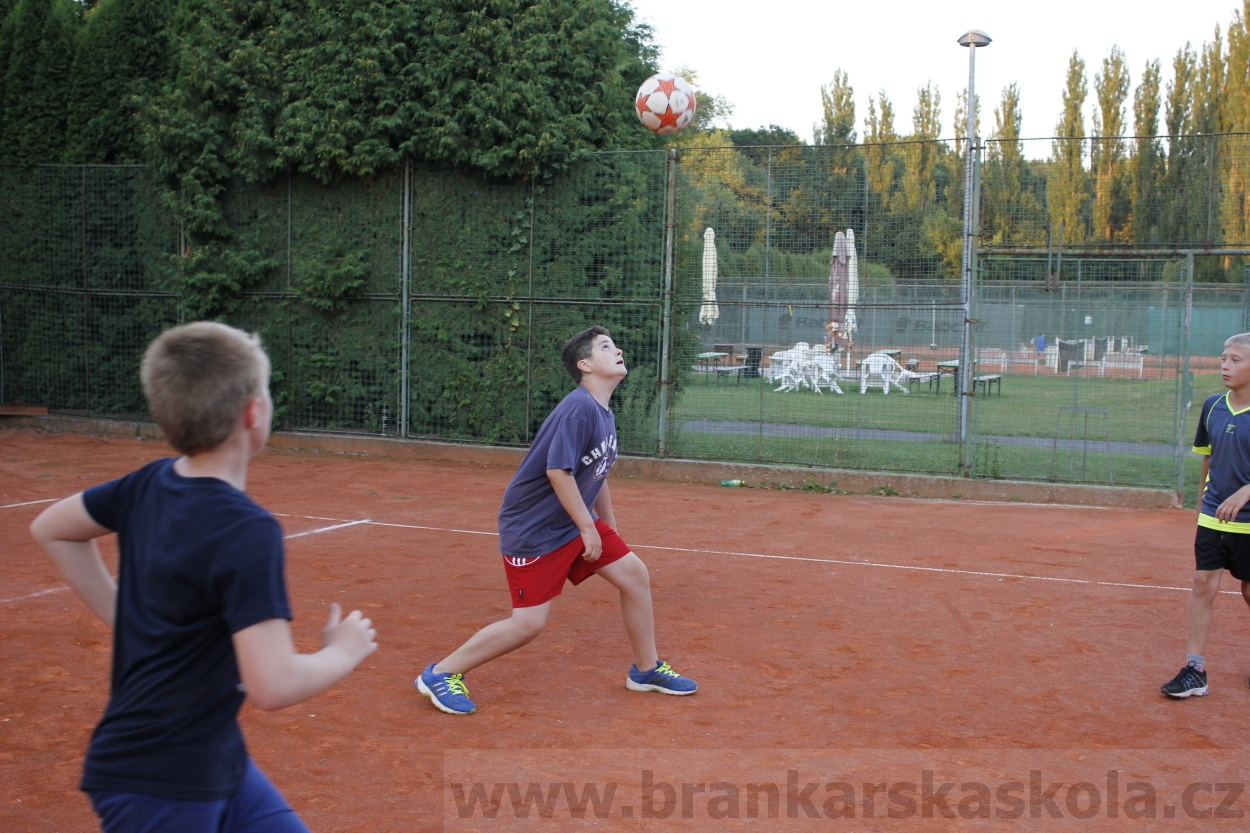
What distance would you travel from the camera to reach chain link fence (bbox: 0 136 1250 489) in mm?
12195

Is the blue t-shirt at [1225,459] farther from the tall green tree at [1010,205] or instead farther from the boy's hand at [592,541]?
the tall green tree at [1010,205]

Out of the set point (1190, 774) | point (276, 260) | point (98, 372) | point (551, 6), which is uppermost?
point (551, 6)

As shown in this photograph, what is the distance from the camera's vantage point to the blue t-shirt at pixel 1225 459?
545 centimetres

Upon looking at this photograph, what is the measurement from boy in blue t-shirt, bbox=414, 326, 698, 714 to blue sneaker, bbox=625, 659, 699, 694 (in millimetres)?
289

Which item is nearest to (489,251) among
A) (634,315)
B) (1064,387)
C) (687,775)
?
(634,315)

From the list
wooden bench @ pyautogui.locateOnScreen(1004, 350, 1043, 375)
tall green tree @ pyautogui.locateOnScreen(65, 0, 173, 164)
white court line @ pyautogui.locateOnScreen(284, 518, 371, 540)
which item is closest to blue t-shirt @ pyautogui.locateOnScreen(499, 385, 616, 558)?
white court line @ pyautogui.locateOnScreen(284, 518, 371, 540)

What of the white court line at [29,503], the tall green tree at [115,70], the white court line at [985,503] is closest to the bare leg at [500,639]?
the white court line at [29,503]

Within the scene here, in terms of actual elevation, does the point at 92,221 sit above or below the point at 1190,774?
above

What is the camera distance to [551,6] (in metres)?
13.6

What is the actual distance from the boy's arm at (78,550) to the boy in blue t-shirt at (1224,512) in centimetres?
490

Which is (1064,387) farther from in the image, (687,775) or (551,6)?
(687,775)

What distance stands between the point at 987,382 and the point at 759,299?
3219 mm

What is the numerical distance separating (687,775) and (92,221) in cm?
1477

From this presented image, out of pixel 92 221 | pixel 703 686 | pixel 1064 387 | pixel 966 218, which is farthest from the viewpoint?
pixel 92 221
